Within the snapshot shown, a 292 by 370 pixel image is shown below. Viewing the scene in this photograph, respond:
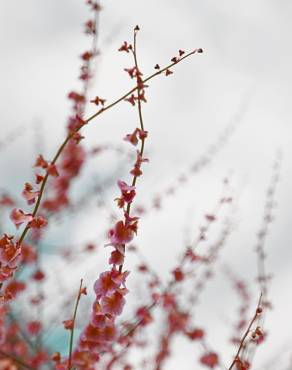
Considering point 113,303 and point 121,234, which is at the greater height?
point 121,234

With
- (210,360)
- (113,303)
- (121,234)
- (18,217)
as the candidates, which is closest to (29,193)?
(18,217)

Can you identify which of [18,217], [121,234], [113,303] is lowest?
[113,303]

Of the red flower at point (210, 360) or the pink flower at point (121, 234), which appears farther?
the red flower at point (210, 360)

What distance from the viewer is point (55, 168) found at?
230cm

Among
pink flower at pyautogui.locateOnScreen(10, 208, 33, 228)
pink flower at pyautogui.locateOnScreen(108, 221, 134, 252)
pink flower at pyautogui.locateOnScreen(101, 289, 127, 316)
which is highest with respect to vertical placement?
pink flower at pyautogui.locateOnScreen(10, 208, 33, 228)

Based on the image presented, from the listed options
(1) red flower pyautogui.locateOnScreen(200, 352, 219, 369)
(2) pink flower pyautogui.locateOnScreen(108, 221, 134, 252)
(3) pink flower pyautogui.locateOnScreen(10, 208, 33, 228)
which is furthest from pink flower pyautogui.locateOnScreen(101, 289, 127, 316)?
(1) red flower pyautogui.locateOnScreen(200, 352, 219, 369)

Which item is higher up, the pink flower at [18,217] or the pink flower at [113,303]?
the pink flower at [18,217]

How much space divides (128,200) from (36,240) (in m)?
5.36

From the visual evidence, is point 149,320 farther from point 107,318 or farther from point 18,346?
point 18,346

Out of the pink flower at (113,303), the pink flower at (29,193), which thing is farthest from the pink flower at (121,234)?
the pink flower at (29,193)

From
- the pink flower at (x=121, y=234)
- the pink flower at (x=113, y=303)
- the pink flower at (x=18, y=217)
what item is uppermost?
the pink flower at (x=18, y=217)

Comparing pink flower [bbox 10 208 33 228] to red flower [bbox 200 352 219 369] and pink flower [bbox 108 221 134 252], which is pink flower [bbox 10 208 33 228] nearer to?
pink flower [bbox 108 221 134 252]

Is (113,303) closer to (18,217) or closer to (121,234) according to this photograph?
(121,234)

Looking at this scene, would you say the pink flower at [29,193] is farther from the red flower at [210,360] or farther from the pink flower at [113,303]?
the red flower at [210,360]
